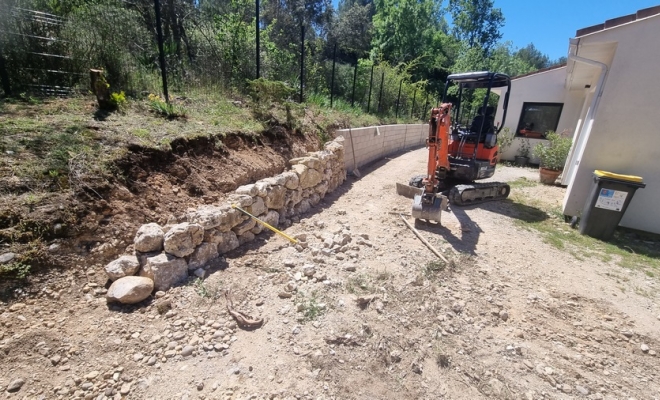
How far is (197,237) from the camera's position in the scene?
3092 millimetres

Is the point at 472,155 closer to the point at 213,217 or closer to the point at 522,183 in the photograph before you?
the point at 522,183

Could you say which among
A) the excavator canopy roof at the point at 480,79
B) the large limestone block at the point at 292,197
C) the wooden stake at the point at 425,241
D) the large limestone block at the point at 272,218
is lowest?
the wooden stake at the point at 425,241

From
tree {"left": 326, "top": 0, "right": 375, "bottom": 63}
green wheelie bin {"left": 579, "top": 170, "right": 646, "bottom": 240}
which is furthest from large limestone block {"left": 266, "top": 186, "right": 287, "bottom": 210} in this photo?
tree {"left": 326, "top": 0, "right": 375, "bottom": 63}

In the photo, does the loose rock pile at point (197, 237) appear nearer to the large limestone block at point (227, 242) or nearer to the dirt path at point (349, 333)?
the large limestone block at point (227, 242)

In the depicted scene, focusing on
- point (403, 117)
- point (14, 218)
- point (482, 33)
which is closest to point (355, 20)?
point (482, 33)

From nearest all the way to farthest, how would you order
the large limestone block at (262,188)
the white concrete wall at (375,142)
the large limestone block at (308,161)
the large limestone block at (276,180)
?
the large limestone block at (262,188) → the large limestone block at (276,180) → the large limestone block at (308,161) → the white concrete wall at (375,142)

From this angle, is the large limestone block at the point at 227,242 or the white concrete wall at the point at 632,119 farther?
the white concrete wall at the point at 632,119

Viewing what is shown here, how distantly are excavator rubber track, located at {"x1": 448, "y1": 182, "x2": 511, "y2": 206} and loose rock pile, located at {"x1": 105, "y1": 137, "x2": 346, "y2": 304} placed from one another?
3.29m

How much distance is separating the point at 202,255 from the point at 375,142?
302 inches

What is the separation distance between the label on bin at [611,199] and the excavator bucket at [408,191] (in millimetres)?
2943

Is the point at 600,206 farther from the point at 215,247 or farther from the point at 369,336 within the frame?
the point at 215,247

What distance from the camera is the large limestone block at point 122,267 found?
263 cm

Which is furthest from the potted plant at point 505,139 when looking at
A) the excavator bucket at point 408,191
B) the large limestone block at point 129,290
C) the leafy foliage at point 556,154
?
the large limestone block at point 129,290

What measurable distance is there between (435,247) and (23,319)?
14.3ft
